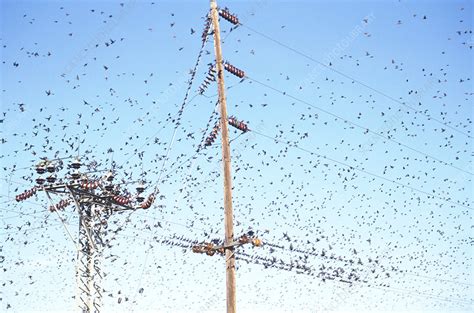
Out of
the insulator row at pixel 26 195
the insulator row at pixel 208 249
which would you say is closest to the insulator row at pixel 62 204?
the insulator row at pixel 26 195

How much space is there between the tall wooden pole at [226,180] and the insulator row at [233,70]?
158 millimetres

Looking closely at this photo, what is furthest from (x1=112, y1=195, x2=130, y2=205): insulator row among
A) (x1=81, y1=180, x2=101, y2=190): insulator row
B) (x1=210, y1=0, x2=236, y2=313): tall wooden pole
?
(x1=210, y1=0, x2=236, y2=313): tall wooden pole

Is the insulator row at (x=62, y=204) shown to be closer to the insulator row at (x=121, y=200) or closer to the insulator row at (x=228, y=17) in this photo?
the insulator row at (x=121, y=200)

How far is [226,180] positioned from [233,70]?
3571 millimetres

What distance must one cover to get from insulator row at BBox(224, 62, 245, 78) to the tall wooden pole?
0.52 feet

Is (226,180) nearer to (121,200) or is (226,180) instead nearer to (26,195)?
(121,200)

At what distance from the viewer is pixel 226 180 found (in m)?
16.1

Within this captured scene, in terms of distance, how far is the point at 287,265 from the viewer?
19156 millimetres

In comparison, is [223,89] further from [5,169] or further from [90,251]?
[5,169]

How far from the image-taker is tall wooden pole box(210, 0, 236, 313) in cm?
1517

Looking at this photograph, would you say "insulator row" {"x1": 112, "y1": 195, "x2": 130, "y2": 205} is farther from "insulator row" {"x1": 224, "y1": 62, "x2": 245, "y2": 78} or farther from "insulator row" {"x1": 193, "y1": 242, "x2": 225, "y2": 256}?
"insulator row" {"x1": 224, "y1": 62, "x2": 245, "y2": 78}

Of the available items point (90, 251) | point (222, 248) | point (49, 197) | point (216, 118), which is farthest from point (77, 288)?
point (216, 118)

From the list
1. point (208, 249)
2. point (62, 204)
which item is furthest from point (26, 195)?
point (208, 249)

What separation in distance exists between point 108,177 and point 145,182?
3.69 ft
